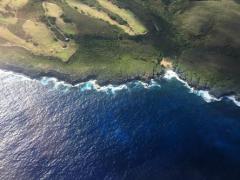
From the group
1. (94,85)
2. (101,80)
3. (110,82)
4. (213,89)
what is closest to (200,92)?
(213,89)

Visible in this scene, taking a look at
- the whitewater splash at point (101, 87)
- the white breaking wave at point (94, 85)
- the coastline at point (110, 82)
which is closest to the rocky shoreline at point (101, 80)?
the coastline at point (110, 82)

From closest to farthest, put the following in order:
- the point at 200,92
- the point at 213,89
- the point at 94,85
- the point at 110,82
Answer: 1. the point at 213,89
2. the point at 200,92
3. the point at 94,85
4. the point at 110,82

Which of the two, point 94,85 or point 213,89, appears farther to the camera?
point 94,85

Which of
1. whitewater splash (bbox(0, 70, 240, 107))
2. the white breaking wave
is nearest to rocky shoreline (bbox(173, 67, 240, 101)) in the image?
whitewater splash (bbox(0, 70, 240, 107))

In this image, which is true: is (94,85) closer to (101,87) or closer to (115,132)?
(101,87)

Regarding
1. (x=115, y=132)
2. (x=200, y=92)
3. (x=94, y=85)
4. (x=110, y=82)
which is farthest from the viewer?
(x=110, y=82)

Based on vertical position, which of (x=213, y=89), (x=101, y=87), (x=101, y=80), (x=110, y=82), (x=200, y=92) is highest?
(x=213, y=89)
